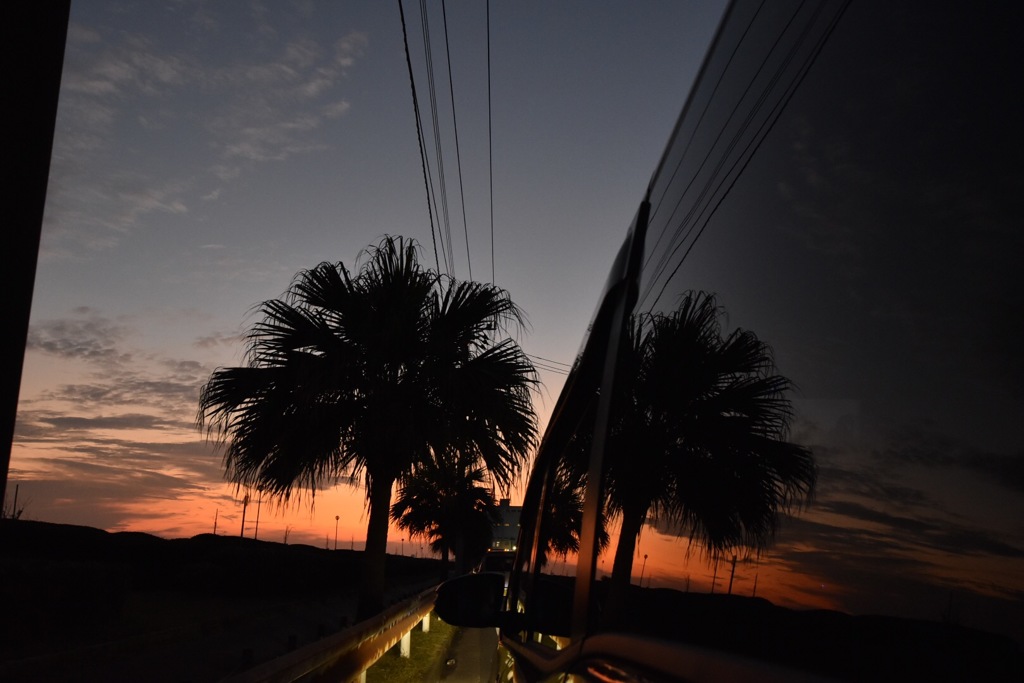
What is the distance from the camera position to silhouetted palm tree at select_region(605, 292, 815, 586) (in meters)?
1.14

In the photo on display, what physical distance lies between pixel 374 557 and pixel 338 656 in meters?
7.58

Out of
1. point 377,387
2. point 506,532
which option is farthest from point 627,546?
point 506,532

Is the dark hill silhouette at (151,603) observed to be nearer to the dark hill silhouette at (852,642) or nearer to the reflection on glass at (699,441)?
the reflection on glass at (699,441)

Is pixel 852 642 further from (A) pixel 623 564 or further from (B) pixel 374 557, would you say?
(B) pixel 374 557

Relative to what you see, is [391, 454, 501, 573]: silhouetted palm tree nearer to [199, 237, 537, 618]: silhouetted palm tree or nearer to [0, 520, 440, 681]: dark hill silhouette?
[0, 520, 440, 681]: dark hill silhouette

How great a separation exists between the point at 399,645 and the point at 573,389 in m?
9.53

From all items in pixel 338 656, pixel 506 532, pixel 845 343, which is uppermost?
pixel 845 343

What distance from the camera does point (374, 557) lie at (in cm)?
1327

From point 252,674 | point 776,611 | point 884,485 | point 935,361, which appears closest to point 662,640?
point 776,611

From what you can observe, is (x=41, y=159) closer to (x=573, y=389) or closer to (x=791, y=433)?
(x=573, y=389)

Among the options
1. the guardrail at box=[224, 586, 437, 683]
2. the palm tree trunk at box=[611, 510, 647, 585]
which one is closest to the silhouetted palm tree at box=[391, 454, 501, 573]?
the guardrail at box=[224, 586, 437, 683]

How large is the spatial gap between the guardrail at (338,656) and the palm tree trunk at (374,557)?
3.20 meters

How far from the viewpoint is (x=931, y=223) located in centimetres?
84

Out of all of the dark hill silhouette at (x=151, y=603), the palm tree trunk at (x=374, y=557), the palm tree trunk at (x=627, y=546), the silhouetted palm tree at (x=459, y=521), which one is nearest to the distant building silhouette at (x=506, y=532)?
the silhouetted palm tree at (x=459, y=521)
